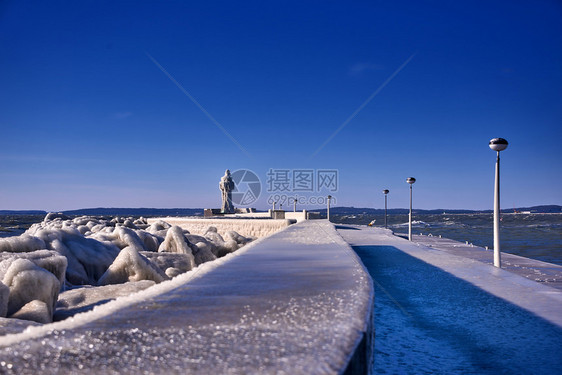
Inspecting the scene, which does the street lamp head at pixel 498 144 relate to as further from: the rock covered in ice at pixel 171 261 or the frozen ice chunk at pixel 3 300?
the frozen ice chunk at pixel 3 300

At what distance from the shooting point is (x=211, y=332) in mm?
1885

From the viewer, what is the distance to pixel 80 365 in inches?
59.0

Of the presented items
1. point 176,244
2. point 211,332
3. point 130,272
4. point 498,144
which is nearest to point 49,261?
point 130,272

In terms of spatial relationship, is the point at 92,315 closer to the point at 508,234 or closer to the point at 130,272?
the point at 130,272

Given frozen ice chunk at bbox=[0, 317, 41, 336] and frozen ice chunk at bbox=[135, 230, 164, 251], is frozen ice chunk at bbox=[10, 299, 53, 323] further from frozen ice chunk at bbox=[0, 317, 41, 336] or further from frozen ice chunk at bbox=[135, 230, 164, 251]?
frozen ice chunk at bbox=[135, 230, 164, 251]

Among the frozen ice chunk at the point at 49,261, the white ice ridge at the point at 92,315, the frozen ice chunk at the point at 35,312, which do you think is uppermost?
the white ice ridge at the point at 92,315

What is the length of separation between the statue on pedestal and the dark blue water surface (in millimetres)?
34412

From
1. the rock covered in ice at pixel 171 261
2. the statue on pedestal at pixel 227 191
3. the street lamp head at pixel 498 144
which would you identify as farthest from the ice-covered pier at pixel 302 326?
the statue on pedestal at pixel 227 191

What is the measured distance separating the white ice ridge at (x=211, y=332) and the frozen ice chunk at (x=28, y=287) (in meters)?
1.83

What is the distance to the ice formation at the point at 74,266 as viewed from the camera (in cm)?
411

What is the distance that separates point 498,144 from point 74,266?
28.5ft

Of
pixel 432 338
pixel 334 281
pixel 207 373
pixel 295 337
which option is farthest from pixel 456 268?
pixel 207 373

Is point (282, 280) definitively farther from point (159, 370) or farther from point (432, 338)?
point (159, 370)

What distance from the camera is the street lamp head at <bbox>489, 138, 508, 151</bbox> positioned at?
27.2 ft
